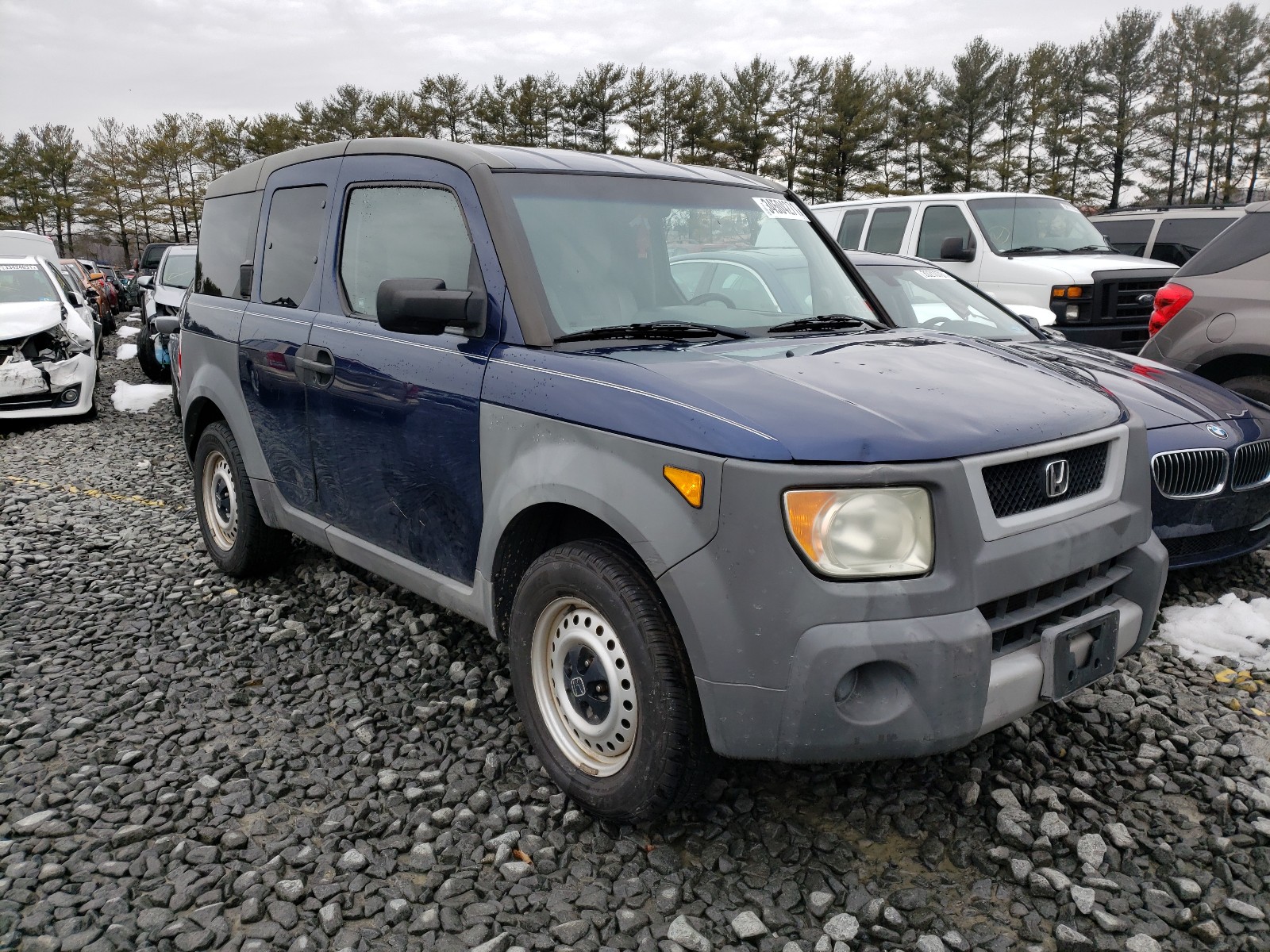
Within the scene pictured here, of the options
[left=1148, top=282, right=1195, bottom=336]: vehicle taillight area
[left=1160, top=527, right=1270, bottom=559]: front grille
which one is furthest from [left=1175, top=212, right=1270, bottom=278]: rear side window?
[left=1160, top=527, right=1270, bottom=559]: front grille

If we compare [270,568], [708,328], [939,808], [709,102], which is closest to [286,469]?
[270,568]

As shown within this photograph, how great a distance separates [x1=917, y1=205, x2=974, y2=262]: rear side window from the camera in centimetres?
1014

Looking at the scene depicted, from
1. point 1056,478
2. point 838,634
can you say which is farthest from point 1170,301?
point 838,634

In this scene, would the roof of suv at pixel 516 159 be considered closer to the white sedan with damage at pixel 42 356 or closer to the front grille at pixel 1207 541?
the front grille at pixel 1207 541

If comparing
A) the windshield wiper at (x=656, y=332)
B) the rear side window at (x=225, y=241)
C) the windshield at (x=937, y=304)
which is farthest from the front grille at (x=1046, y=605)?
the rear side window at (x=225, y=241)

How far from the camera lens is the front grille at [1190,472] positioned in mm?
4328

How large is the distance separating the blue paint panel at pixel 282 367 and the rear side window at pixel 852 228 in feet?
25.6

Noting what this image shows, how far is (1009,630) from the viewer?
249cm

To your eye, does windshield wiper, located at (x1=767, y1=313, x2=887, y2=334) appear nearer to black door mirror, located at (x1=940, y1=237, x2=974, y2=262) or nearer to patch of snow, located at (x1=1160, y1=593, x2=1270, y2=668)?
patch of snow, located at (x1=1160, y1=593, x2=1270, y2=668)

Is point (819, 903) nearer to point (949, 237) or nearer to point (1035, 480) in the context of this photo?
point (1035, 480)

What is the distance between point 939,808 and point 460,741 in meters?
1.62

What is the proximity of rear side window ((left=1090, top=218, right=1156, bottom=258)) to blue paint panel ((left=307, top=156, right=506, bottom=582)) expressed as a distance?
38.3 ft

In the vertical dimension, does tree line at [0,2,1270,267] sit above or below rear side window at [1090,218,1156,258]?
above

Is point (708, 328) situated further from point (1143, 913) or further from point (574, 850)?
point (1143, 913)
